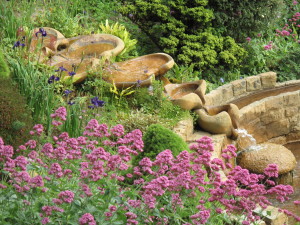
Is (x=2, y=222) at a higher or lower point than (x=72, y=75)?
higher

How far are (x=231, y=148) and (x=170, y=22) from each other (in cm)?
648

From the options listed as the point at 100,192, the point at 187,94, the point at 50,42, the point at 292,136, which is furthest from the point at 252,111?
the point at 100,192

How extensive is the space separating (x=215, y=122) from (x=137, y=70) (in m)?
1.43

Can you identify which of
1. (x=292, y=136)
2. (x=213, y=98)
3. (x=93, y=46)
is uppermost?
(x=93, y=46)

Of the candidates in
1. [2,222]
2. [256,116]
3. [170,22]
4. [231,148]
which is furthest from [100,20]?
[2,222]

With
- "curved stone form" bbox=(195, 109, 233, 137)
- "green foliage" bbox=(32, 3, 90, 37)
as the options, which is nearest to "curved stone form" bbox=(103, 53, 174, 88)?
"curved stone form" bbox=(195, 109, 233, 137)

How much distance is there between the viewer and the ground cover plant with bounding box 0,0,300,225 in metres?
4.07

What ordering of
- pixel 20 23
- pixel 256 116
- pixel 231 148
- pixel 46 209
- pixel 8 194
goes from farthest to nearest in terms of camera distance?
pixel 256 116 → pixel 20 23 → pixel 231 148 → pixel 8 194 → pixel 46 209

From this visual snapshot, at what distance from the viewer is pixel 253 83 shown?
10.7 metres

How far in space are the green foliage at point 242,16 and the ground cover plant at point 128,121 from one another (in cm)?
3

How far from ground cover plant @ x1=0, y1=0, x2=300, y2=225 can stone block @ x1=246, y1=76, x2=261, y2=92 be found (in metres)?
0.61

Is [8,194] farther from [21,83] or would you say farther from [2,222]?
[21,83]

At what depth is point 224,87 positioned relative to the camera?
1014cm

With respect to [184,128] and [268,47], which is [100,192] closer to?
[184,128]
